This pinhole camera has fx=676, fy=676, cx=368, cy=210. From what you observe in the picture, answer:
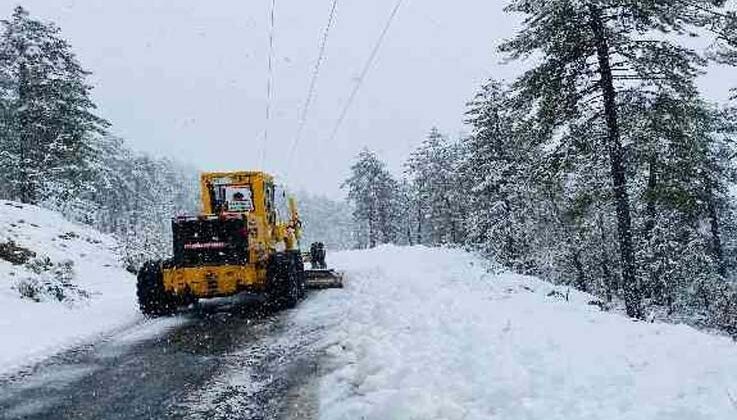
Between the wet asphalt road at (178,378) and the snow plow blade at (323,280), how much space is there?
519 cm

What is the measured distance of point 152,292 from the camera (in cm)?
1383

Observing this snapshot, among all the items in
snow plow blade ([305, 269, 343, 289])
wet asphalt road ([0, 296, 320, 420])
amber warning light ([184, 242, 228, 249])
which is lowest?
wet asphalt road ([0, 296, 320, 420])

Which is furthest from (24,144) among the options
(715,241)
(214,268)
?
(715,241)

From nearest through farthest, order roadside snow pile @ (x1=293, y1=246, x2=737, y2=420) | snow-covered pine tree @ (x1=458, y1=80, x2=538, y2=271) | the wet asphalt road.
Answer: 1. roadside snow pile @ (x1=293, y1=246, x2=737, y2=420)
2. the wet asphalt road
3. snow-covered pine tree @ (x1=458, y1=80, x2=538, y2=271)

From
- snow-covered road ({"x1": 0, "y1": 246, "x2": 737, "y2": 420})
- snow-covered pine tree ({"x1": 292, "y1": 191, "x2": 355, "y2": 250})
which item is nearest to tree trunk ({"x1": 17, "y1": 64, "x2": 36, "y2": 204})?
snow-covered road ({"x1": 0, "y1": 246, "x2": 737, "y2": 420})

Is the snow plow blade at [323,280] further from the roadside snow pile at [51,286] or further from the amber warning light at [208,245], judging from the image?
the roadside snow pile at [51,286]

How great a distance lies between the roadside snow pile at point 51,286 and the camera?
10.9 metres

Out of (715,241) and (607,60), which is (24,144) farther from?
(715,241)

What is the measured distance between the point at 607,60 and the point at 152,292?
42.0 feet

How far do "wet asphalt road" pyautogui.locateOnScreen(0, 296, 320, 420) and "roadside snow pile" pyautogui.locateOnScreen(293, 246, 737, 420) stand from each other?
476 millimetres

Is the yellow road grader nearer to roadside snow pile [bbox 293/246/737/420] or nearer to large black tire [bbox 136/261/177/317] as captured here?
large black tire [bbox 136/261/177/317]

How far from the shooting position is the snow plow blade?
1713 cm

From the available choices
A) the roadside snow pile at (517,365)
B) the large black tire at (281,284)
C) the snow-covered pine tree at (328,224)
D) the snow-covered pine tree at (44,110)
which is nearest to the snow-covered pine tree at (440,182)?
the snow-covered pine tree at (44,110)

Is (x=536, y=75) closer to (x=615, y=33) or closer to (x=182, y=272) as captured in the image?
(x=615, y=33)
